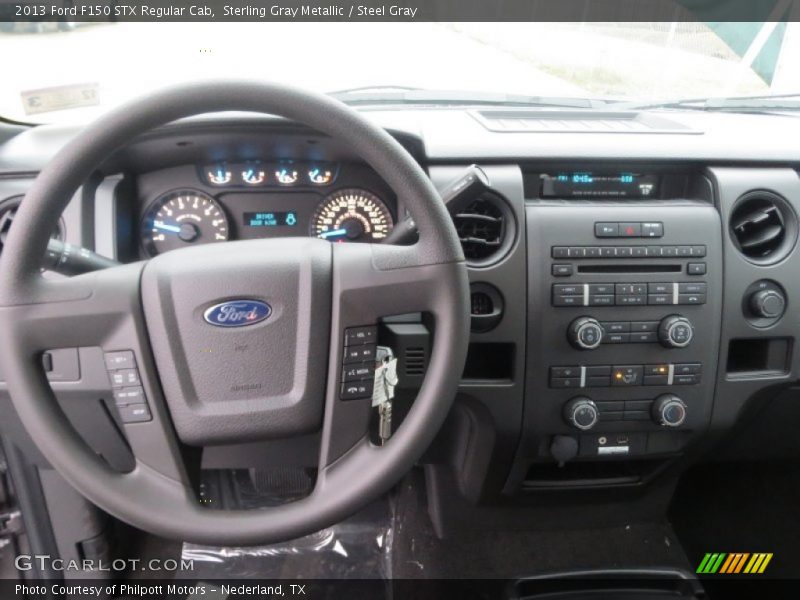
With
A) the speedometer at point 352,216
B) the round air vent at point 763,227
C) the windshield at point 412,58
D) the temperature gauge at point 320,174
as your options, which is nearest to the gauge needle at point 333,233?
the speedometer at point 352,216

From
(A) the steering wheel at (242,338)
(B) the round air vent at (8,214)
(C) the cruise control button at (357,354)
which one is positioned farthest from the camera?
(B) the round air vent at (8,214)

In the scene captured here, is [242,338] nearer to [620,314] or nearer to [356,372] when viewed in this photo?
[356,372]

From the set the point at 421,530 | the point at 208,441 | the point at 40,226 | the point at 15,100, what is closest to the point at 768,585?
the point at 421,530

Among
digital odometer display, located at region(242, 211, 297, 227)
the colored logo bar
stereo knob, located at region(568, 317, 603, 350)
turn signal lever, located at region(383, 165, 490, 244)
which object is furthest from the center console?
the colored logo bar

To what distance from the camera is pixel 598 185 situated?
4.81 ft

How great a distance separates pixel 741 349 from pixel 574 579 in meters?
0.70

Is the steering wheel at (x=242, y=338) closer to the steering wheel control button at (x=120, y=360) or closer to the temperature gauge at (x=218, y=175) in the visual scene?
the steering wheel control button at (x=120, y=360)

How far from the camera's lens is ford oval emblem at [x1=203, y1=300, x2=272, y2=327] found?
1049 mm

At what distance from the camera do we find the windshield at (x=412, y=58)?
1378 mm

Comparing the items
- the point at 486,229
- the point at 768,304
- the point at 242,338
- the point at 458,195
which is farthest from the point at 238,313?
the point at 768,304

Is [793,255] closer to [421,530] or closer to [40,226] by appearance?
[421,530]

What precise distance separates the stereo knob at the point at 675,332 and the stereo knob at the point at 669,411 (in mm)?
129

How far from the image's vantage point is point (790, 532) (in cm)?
177

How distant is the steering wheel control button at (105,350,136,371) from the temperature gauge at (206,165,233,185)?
1.70 ft
